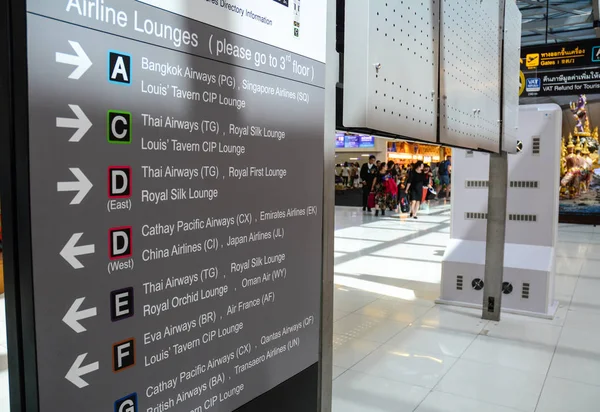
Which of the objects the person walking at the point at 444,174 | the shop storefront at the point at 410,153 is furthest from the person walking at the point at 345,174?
the person walking at the point at 444,174

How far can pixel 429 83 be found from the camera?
7.46 feet

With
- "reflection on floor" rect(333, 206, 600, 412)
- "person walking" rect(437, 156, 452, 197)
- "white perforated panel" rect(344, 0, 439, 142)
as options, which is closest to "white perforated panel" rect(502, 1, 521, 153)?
"reflection on floor" rect(333, 206, 600, 412)

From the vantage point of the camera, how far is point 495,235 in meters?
4.89

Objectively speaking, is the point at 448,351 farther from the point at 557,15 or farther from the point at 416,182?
the point at 557,15

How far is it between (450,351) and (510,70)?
7.38 feet

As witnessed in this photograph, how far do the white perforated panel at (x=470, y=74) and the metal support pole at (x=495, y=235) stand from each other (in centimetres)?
106

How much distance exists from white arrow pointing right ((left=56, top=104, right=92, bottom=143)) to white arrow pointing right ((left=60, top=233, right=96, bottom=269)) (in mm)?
189

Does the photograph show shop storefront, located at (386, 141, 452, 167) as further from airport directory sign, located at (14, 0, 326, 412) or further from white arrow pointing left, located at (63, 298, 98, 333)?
white arrow pointing left, located at (63, 298, 98, 333)

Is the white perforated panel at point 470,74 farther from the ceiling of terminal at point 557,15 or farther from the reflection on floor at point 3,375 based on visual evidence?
the ceiling of terminal at point 557,15

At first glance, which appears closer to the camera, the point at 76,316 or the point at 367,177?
the point at 76,316

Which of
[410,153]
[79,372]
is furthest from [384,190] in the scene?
[79,372]

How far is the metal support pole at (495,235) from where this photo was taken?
4859mm

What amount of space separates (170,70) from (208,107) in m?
0.14

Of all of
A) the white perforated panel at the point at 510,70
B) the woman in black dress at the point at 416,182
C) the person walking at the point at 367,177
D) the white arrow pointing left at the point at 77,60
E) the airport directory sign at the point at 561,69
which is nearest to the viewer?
the white arrow pointing left at the point at 77,60
